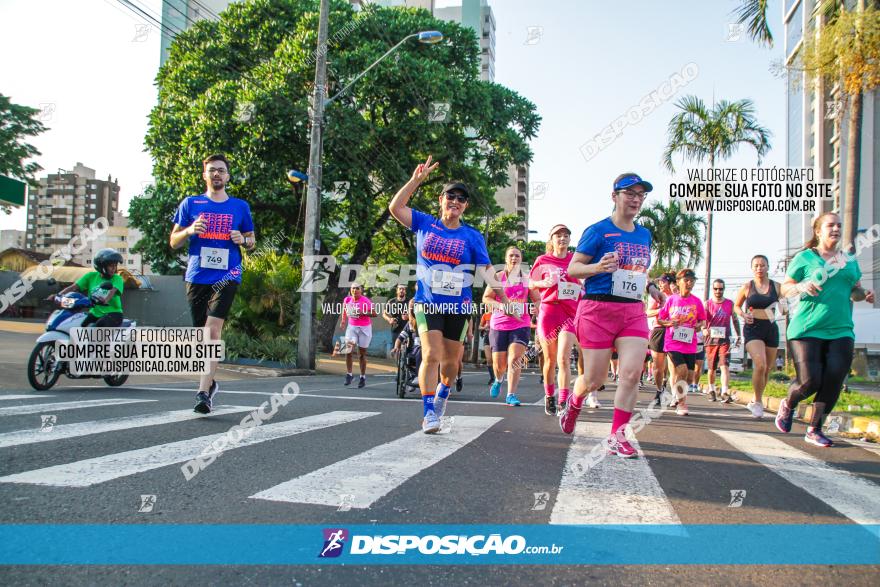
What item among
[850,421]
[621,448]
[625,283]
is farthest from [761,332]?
[621,448]

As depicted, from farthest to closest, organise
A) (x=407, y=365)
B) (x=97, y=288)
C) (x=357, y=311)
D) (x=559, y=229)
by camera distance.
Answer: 1. (x=357, y=311)
2. (x=407, y=365)
3. (x=97, y=288)
4. (x=559, y=229)

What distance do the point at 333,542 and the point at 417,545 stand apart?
0.33 meters

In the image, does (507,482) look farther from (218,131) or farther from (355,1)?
(355,1)

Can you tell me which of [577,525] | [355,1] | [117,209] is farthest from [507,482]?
[117,209]

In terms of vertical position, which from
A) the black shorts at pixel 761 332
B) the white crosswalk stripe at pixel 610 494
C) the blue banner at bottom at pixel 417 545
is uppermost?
the black shorts at pixel 761 332

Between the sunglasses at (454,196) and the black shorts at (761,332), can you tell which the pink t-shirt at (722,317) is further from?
the sunglasses at (454,196)

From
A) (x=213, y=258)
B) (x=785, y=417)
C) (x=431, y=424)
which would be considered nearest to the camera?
(x=431, y=424)

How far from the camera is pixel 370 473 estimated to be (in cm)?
370

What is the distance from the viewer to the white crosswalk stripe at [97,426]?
442cm

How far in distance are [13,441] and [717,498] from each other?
448 centimetres

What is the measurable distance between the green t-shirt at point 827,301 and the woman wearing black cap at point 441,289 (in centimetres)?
302

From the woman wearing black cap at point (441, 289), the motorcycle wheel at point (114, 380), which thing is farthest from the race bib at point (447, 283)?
the motorcycle wheel at point (114, 380)

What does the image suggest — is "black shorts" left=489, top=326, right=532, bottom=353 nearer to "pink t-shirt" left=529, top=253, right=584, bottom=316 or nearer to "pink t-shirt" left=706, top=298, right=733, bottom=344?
"pink t-shirt" left=529, top=253, right=584, bottom=316

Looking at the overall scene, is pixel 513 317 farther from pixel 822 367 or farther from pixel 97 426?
pixel 97 426
